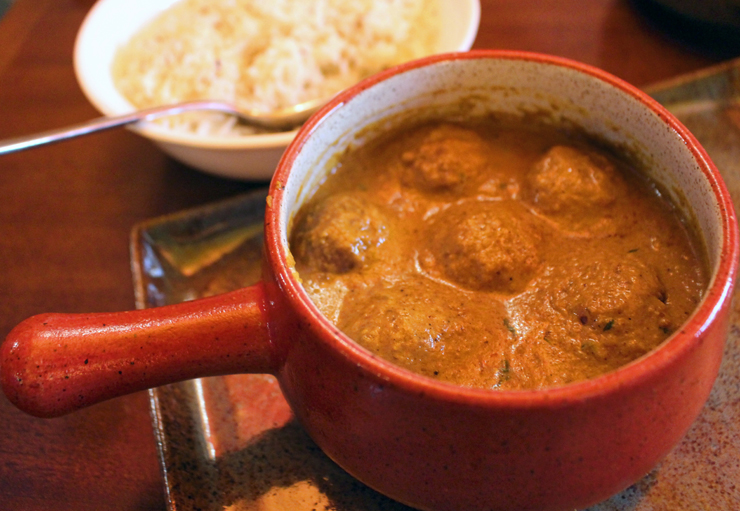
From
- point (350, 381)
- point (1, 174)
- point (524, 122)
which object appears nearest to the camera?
point (350, 381)

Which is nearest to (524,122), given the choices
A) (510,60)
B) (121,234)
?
(510,60)

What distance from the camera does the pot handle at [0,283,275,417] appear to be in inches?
29.1

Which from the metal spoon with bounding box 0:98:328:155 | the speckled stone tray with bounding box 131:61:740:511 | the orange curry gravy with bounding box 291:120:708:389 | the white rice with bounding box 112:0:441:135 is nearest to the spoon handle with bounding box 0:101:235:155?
the metal spoon with bounding box 0:98:328:155

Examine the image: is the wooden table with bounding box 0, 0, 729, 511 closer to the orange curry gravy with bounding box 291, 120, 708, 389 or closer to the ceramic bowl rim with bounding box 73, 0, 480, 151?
the ceramic bowl rim with bounding box 73, 0, 480, 151

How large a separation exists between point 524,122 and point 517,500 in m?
0.70

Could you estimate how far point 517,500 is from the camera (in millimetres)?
694

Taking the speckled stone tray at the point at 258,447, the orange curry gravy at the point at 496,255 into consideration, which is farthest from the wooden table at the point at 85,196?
the orange curry gravy at the point at 496,255

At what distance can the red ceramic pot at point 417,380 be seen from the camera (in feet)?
2.07

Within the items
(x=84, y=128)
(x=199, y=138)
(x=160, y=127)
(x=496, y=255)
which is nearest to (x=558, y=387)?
(x=496, y=255)

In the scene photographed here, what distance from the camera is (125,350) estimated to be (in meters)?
0.76

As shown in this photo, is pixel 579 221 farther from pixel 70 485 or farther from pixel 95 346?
pixel 70 485

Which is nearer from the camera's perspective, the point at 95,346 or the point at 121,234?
the point at 95,346

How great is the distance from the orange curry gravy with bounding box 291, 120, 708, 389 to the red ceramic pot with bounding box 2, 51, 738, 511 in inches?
3.3

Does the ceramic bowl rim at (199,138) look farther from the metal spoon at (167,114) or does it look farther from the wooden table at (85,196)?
the wooden table at (85,196)
